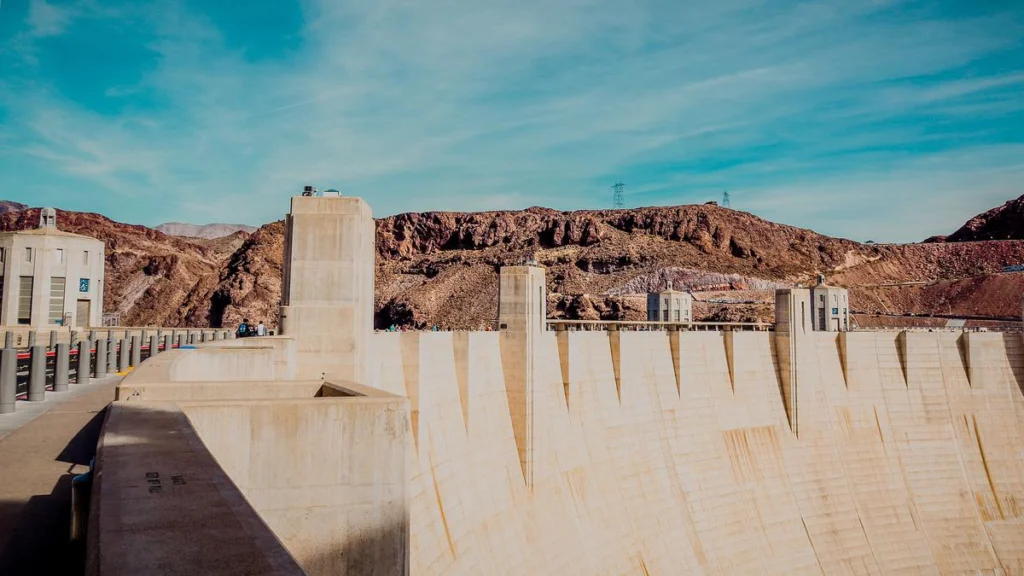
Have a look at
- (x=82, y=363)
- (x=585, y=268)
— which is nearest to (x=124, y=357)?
(x=82, y=363)

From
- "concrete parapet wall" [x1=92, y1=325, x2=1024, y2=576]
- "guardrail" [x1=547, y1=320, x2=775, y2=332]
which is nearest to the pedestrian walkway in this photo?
"concrete parapet wall" [x1=92, y1=325, x2=1024, y2=576]

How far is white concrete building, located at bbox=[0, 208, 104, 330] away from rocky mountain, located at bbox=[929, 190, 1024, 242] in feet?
432

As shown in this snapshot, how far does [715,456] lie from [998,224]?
126297mm

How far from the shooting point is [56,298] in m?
22.9

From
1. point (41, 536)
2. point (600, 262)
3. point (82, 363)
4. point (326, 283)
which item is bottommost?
point (41, 536)

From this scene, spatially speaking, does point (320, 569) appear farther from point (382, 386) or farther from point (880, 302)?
point (880, 302)

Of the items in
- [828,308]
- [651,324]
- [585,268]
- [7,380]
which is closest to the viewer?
[7,380]

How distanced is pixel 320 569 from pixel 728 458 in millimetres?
20663

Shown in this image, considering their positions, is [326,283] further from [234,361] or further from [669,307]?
[669,307]

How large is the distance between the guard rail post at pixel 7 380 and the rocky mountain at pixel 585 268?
198 ft

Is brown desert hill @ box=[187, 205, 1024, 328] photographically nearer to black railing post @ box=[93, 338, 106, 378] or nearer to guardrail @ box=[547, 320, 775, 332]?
guardrail @ box=[547, 320, 775, 332]

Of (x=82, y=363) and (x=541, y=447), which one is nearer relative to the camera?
(x=82, y=363)

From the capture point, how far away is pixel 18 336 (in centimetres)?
1995

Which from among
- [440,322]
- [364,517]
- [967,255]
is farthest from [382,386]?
[967,255]
